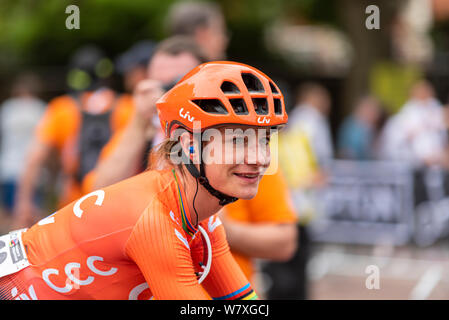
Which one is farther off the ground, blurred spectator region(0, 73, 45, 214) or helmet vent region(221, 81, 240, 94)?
helmet vent region(221, 81, 240, 94)

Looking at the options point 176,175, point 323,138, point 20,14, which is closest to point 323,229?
point 323,138

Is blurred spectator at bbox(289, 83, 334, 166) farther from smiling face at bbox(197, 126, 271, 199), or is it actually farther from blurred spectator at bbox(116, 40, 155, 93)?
smiling face at bbox(197, 126, 271, 199)

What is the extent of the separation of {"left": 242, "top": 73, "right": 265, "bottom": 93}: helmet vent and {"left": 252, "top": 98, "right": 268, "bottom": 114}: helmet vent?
1.4 inches

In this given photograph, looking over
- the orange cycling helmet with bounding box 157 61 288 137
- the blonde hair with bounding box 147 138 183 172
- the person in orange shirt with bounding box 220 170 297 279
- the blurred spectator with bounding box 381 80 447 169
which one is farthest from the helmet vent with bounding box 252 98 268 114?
the blurred spectator with bounding box 381 80 447 169

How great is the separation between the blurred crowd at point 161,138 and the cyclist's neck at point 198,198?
1.00 metres

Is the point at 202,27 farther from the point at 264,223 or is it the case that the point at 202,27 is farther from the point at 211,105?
the point at 211,105

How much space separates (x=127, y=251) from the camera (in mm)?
2293

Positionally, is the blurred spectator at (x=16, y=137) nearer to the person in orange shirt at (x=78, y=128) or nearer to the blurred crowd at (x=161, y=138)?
the blurred crowd at (x=161, y=138)

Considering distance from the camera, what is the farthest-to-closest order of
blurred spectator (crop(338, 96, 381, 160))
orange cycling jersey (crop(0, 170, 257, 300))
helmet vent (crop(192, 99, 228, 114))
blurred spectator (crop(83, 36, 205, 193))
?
blurred spectator (crop(338, 96, 381, 160))
blurred spectator (crop(83, 36, 205, 193))
helmet vent (crop(192, 99, 228, 114))
orange cycling jersey (crop(0, 170, 257, 300))

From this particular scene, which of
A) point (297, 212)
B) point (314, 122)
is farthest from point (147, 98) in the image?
point (314, 122)

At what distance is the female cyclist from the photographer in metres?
2.26

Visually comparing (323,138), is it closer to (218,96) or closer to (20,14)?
(218,96)

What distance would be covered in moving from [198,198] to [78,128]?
330 centimetres
